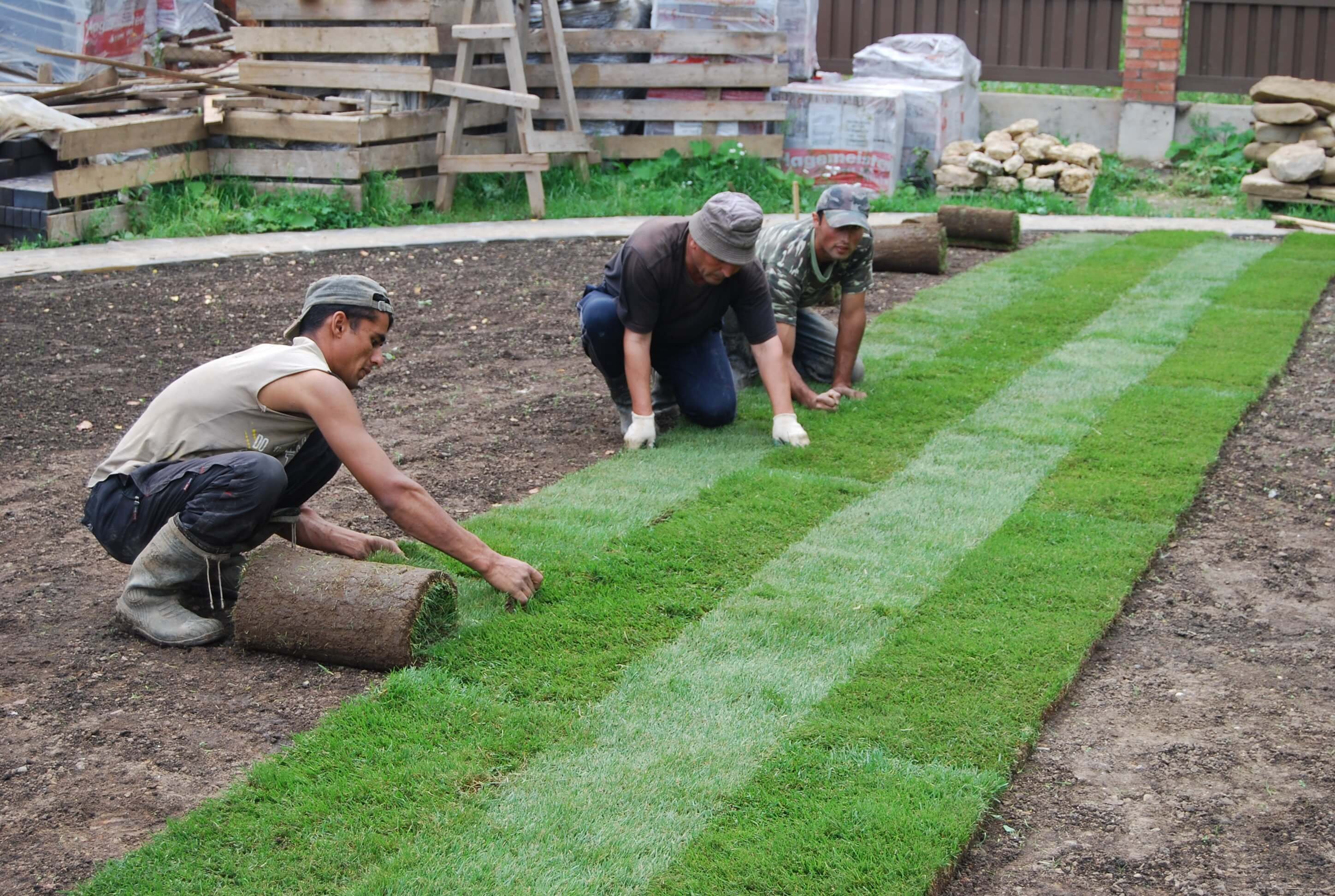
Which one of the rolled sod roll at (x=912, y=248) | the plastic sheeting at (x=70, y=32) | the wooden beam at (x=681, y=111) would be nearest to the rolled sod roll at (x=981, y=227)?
the rolled sod roll at (x=912, y=248)

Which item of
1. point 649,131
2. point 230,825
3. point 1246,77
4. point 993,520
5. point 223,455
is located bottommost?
point 230,825

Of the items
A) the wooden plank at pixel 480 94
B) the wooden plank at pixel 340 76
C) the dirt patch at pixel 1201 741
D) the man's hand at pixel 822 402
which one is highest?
the wooden plank at pixel 340 76

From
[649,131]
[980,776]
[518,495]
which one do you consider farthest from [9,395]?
[649,131]

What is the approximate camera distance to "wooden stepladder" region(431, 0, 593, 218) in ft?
34.1

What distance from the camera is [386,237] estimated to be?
9.72 m

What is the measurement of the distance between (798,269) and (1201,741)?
9.80 ft

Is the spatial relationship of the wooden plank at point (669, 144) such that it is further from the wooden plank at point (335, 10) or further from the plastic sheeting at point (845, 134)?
the wooden plank at point (335, 10)

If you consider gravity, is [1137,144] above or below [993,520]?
above

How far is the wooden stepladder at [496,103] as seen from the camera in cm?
1041

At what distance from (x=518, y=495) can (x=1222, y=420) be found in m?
3.17

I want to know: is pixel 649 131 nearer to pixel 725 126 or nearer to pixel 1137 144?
pixel 725 126

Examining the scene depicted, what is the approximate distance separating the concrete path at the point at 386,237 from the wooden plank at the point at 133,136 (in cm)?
68

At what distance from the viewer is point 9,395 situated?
243 inches

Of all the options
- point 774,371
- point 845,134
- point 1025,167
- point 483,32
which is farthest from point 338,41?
point 774,371
